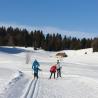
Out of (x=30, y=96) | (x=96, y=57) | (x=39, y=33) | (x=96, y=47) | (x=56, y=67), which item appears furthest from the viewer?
(x=39, y=33)

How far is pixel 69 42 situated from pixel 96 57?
87.9 metres

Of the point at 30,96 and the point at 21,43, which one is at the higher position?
the point at 21,43

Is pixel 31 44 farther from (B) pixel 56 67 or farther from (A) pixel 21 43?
(B) pixel 56 67

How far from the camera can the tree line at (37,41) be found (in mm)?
161625

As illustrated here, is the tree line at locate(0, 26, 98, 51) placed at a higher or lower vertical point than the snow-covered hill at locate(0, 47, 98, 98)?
higher

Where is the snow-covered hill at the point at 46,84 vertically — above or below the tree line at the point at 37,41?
below

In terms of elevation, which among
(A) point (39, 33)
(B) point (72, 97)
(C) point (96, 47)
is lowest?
(B) point (72, 97)

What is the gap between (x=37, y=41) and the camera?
171 meters

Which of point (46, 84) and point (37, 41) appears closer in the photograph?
point (46, 84)

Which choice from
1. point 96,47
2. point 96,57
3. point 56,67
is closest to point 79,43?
point 96,47

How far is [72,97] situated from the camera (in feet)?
58.9

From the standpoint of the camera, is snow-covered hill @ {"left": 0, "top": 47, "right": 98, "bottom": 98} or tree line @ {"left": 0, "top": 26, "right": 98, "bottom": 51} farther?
tree line @ {"left": 0, "top": 26, "right": 98, "bottom": 51}

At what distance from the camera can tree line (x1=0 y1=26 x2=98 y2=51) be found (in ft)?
530

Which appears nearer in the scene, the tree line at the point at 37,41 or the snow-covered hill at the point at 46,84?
the snow-covered hill at the point at 46,84
